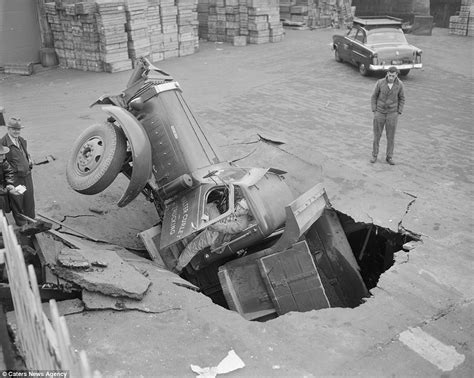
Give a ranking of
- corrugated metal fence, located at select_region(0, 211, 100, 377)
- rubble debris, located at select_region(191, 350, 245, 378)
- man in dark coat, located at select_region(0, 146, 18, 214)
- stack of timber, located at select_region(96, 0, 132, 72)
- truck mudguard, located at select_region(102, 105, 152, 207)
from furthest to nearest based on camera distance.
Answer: stack of timber, located at select_region(96, 0, 132, 72) < truck mudguard, located at select_region(102, 105, 152, 207) < man in dark coat, located at select_region(0, 146, 18, 214) < rubble debris, located at select_region(191, 350, 245, 378) < corrugated metal fence, located at select_region(0, 211, 100, 377)

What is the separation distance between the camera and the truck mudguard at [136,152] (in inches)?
270

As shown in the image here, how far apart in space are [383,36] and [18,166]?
12.8 m

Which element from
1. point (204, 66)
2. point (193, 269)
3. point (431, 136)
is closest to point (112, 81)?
point (204, 66)

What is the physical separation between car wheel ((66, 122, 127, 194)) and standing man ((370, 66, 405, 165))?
465cm

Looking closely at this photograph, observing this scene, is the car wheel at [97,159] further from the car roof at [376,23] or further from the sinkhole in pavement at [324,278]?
the car roof at [376,23]

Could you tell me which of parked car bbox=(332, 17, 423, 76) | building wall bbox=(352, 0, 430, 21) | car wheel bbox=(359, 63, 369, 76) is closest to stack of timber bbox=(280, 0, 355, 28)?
building wall bbox=(352, 0, 430, 21)

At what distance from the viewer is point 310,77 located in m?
16.5

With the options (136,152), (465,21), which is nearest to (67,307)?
(136,152)

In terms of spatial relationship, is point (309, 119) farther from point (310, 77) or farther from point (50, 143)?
point (50, 143)

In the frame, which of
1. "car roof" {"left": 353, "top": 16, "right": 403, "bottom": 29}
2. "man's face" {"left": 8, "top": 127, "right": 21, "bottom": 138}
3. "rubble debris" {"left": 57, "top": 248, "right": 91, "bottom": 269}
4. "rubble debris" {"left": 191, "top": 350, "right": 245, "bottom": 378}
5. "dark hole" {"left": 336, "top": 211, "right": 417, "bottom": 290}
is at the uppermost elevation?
"car roof" {"left": 353, "top": 16, "right": 403, "bottom": 29}

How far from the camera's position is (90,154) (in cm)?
729

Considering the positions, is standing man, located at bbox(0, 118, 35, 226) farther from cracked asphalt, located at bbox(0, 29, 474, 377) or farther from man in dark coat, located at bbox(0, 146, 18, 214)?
cracked asphalt, located at bbox(0, 29, 474, 377)

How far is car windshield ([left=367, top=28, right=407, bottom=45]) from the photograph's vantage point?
16359 millimetres

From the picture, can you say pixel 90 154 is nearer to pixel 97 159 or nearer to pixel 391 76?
pixel 97 159
